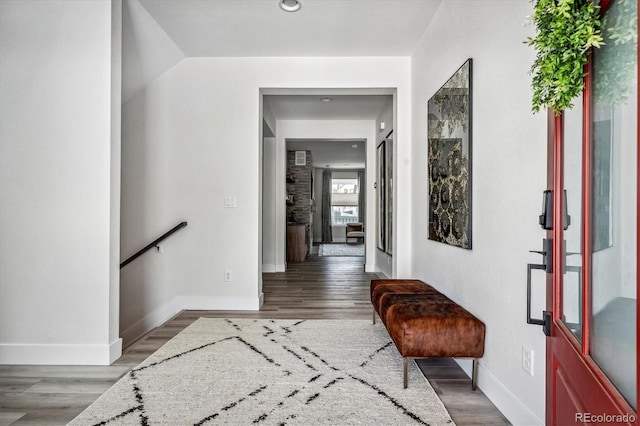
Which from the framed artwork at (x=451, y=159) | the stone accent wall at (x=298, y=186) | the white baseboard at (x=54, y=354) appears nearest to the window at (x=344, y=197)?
the stone accent wall at (x=298, y=186)

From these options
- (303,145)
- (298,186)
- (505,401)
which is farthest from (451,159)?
(303,145)

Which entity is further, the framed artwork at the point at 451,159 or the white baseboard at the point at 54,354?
the white baseboard at the point at 54,354

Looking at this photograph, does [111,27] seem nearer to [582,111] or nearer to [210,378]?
[210,378]

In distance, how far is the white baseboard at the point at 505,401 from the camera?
172 centimetres

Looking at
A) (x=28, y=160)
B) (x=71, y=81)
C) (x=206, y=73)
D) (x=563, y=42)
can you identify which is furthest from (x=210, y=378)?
(x=206, y=73)

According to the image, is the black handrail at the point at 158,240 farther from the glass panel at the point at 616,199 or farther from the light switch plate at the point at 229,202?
the glass panel at the point at 616,199

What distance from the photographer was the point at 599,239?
3.03ft

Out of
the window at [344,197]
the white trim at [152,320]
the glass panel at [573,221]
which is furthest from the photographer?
the window at [344,197]

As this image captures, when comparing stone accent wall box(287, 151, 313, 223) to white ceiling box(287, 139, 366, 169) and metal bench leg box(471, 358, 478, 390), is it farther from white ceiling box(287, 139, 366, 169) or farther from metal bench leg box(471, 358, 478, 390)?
metal bench leg box(471, 358, 478, 390)

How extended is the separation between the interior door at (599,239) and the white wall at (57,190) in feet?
8.56

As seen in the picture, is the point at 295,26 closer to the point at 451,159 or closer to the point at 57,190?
the point at 451,159

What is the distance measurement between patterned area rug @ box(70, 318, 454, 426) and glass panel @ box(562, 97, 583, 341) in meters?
1.03

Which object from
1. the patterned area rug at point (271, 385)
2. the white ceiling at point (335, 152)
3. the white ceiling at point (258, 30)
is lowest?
the patterned area rug at point (271, 385)

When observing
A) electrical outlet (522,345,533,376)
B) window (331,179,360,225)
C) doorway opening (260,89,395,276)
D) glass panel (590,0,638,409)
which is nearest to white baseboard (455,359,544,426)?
electrical outlet (522,345,533,376)
